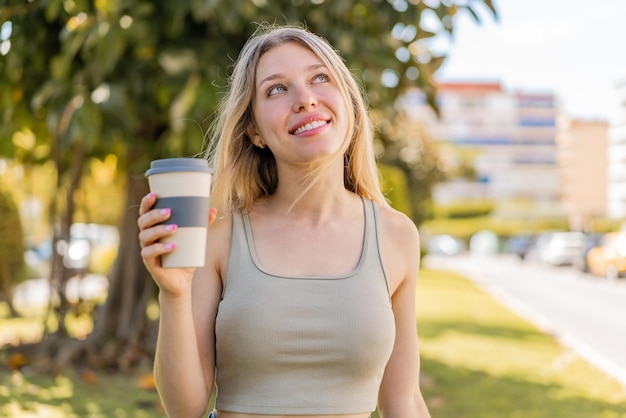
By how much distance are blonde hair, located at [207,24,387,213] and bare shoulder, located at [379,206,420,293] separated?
111 millimetres

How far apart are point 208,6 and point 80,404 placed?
2.84 m

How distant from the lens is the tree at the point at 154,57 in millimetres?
4734

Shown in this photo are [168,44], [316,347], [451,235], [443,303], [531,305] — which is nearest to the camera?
[316,347]

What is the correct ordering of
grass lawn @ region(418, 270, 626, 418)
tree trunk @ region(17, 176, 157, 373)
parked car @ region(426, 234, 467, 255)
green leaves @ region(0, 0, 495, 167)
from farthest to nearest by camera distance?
parked car @ region(426, 234, 467, 255)
tree trunk @ region(17, 176, 157, 373)
grass lawn @ region(418, 270, 626, 418)
green leaves @ region(0, 0, 495, 167)

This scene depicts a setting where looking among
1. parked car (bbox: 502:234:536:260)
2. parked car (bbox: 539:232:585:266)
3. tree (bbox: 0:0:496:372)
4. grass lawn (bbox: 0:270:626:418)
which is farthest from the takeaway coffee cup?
parked car (bbox: 502:234:536:260)

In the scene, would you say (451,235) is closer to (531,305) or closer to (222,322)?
(531,305)

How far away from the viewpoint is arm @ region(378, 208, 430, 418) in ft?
7.11

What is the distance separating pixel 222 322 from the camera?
1.95 metres

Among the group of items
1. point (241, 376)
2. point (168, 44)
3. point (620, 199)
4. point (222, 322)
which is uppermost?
point (168, 44)

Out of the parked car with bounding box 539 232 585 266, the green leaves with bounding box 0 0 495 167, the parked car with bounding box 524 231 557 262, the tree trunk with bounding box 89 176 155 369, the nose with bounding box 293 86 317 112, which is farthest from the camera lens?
the parked car with bounding box 524 231 557 262

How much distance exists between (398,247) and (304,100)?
43 cm

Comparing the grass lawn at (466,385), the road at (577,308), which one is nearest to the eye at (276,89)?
the grass lawn at (466,385)

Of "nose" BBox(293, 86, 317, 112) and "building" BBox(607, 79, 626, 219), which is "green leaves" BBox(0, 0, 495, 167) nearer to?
"nose" BBox(293, 86, 317, 112)

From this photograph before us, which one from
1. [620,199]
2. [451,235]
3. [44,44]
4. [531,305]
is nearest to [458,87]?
[620,199]
